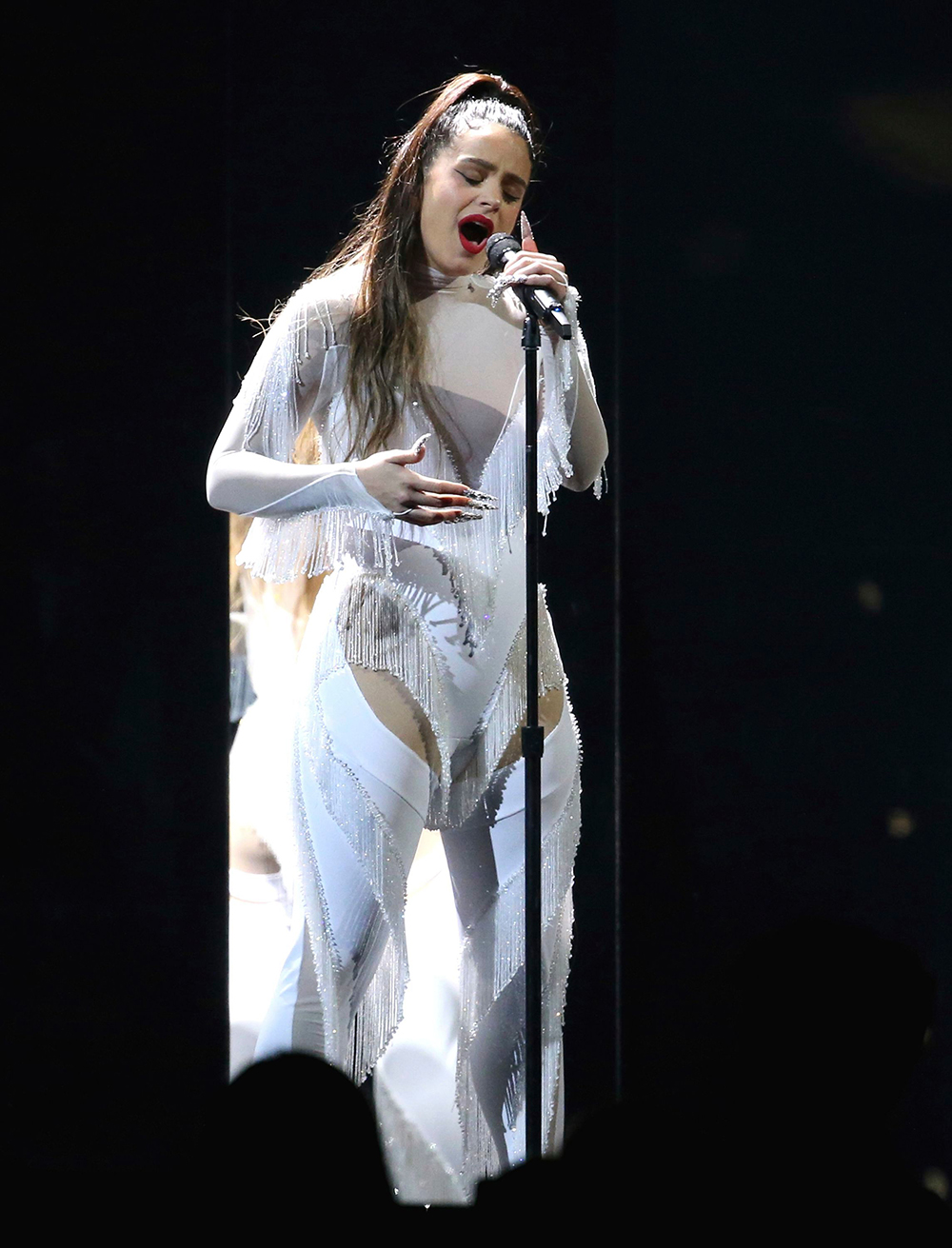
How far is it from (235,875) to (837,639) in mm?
1103

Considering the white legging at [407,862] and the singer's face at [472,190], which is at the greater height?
the singer's face at [472,190]

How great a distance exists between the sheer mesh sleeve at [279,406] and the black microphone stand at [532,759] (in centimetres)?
33

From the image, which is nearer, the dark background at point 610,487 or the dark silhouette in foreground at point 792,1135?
the dark silhouette in foreground at point 792,1135

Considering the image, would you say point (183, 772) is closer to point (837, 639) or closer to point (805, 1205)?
point (837, 639)

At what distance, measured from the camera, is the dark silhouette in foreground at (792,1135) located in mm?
982

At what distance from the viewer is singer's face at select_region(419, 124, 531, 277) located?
7.04 ft

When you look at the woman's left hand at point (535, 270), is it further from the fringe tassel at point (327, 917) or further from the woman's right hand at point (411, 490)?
the fringe tassel at point (327, 917)

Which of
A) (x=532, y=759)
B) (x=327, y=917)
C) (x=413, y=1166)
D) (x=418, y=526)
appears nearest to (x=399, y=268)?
(x=418, y=526)

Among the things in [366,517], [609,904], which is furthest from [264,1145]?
[609,904]

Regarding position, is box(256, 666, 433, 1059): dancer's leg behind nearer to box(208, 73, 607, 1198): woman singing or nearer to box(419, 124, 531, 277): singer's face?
box(208, 73, 607, 1198): woman singing

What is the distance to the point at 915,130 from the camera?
2502 mm

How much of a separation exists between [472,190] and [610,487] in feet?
2.25

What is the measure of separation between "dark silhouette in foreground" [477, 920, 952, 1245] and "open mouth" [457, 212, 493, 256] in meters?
1.19

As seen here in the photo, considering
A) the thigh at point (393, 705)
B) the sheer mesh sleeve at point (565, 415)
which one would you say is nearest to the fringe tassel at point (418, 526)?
the sheer mesh sleeve at point (565, 415)
